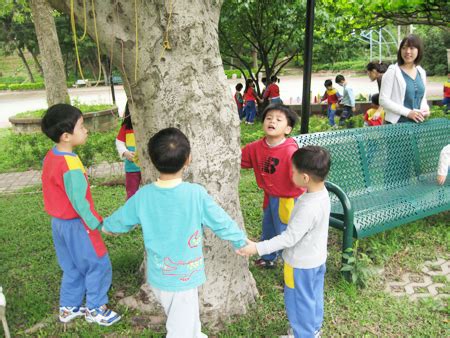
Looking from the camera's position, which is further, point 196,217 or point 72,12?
point 72,12

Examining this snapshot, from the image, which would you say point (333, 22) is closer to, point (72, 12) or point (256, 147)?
point (256, 147)

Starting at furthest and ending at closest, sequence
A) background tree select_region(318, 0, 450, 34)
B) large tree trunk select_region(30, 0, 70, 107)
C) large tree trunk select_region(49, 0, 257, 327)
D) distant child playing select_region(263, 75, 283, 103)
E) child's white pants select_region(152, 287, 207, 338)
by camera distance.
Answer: distant child playing select_region(263, 75, 283, 103), large tree trunk select_region(30, 0, 70, 107), background tree select_region(318, 0, 450, 34), large tree trunk select_region(49, 0, 257, 327), child's white pants select_region(152, 287, 207, 338)

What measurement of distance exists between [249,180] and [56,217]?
370 centimetres

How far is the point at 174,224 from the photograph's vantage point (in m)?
2.02

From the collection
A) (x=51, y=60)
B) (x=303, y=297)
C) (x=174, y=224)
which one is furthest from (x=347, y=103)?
(x=174, y=224)

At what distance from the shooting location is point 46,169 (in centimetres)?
250

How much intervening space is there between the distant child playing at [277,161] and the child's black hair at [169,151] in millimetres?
1006

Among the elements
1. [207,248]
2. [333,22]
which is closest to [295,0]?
[333,22]

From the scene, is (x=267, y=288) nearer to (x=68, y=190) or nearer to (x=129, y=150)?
(x=68, y=190)

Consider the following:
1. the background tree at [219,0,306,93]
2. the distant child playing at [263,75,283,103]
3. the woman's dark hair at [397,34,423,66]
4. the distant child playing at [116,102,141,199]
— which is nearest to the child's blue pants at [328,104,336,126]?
the distant child playing at [263,75,283,103]

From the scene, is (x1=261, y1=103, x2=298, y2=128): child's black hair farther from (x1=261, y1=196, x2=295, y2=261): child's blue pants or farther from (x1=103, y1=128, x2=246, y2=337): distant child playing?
(x1=103, y1=128, x2=246, y2=337): distant child playing

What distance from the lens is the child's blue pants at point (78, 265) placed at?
2.54m

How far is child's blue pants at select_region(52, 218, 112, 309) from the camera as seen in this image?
254 cm

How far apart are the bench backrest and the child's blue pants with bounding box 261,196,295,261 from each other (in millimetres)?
627
